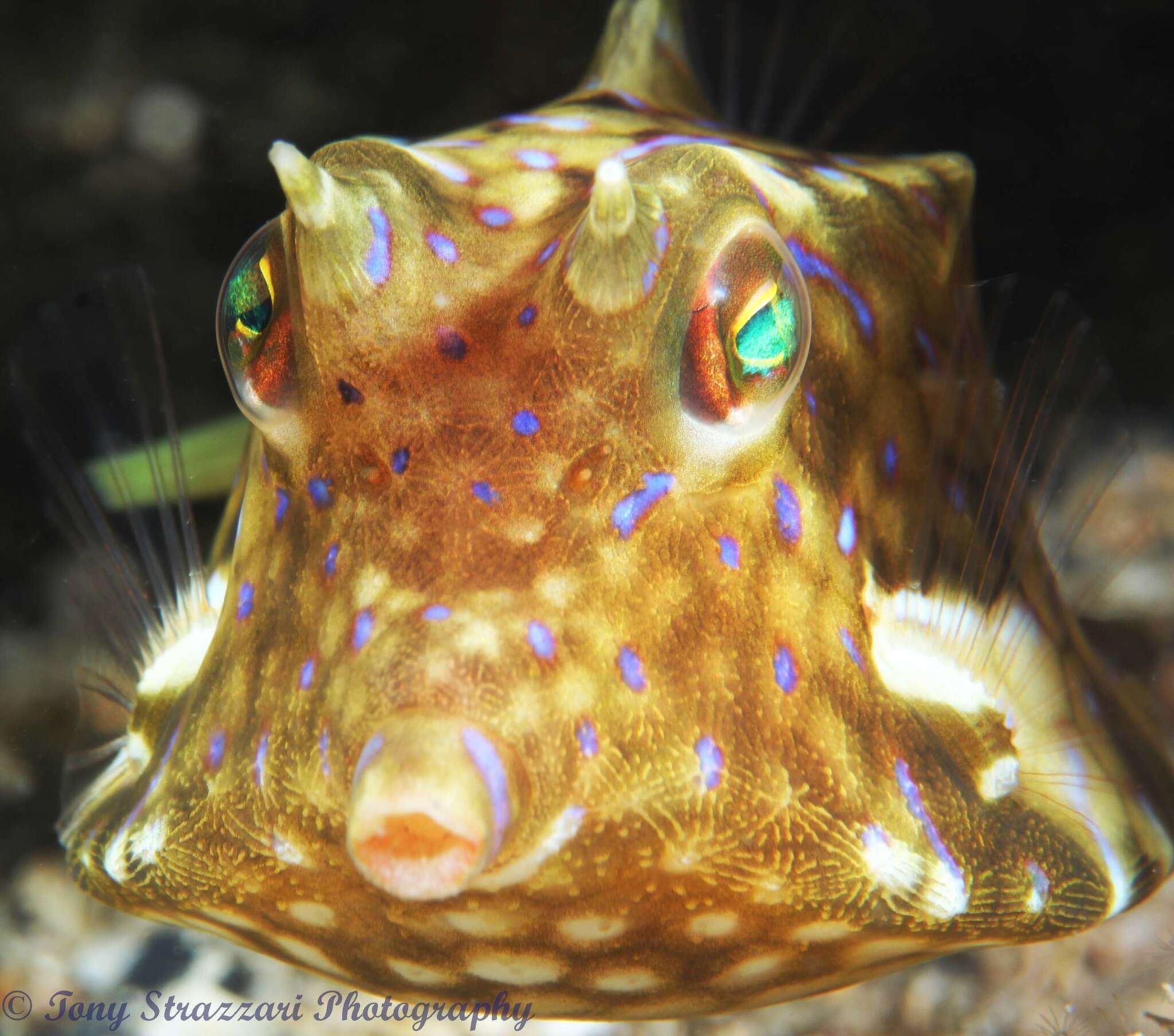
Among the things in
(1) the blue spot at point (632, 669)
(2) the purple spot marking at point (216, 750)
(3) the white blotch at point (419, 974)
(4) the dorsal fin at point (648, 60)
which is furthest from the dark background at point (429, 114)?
(1) the blue spot at point (632, 669)

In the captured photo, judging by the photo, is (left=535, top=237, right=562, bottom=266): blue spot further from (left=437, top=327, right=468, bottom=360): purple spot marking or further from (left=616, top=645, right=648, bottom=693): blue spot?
(left=616, top=645, right=648, bottom=693): blue spot

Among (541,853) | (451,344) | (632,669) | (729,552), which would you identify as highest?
(451,344)

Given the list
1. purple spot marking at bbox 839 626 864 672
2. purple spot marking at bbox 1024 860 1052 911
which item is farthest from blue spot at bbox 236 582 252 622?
purple spot marking at bbox 1024 860 1052 911

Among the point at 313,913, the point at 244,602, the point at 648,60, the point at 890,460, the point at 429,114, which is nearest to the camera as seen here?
the point at 313,913

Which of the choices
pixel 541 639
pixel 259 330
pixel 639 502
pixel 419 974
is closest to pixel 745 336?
pixel 639 502

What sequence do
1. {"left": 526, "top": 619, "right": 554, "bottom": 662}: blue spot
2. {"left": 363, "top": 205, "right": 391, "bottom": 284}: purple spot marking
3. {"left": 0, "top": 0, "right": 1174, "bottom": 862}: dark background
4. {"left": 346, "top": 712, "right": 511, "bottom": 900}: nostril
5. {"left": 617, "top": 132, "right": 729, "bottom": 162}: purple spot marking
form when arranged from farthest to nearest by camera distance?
{"left": 0, "top": 0, "right": 1174, "bottom": 862}: dark background, {"left": 617, "top": 132, "right": 729, "bottom": 162}: purple spot marking, {"left": 363, "top": 205, "right": 391, "bottom": 284}: purple spot marking, {"left": 526, "top": 619, "right": 554, "bottom": 662}: blue spot, {"left": 346, "top": 712, "right": 511, "bottom": 900}: nostril

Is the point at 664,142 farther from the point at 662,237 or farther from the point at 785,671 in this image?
the point at 785,671

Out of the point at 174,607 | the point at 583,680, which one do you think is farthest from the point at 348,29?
the point at 583,680
